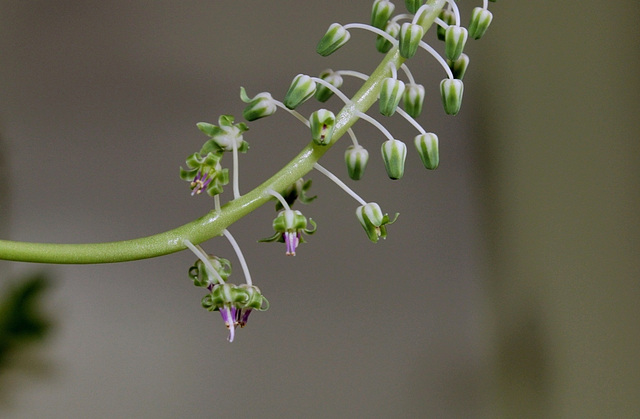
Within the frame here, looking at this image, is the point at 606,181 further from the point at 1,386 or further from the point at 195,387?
the point at 1,386

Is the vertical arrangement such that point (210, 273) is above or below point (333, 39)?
below

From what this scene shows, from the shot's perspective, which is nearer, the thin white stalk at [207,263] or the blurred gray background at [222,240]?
the thin white stalk at [207,263]

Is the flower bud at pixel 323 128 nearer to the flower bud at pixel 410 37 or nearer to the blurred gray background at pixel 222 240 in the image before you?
the flower bud at pixel 410 37

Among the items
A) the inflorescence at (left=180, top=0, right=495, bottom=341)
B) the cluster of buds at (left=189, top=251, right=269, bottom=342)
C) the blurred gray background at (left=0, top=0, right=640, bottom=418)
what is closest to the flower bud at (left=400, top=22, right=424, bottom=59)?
the inflorescence at (left=180, top=0, right=495, bottom=341)

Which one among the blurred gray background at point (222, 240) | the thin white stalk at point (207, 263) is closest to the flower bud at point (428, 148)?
the thin white stalk at point (207, 263)

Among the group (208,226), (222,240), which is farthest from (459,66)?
(222,240)

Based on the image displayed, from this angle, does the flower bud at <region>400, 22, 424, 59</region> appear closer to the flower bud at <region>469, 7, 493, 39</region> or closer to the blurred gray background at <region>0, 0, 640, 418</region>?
the flower bud at <region>469, 7, 493, 39</region>

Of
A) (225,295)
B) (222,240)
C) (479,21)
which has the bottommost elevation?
(225,295)

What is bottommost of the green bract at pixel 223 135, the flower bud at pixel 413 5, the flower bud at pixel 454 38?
the green bract at pixel 223 135

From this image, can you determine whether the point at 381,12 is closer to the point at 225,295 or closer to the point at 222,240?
the point at 225,295
